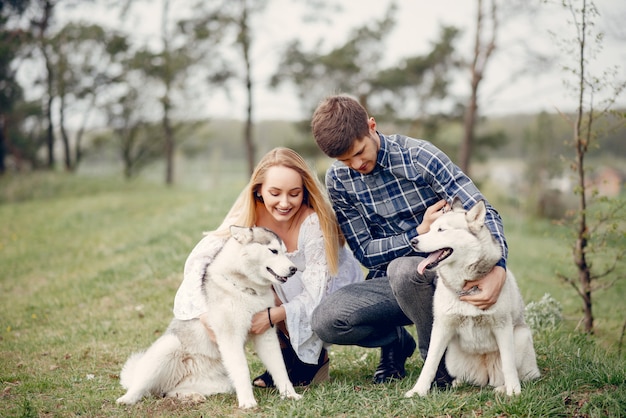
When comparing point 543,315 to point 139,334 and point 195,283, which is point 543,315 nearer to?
point 195,283

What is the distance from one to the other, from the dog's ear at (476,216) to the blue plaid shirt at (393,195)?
245 mm

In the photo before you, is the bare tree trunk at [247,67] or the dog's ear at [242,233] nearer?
the dog's ear at [242,233]

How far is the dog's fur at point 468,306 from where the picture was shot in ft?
10.1

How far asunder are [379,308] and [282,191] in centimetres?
98

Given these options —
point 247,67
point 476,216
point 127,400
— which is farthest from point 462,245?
point 247,67

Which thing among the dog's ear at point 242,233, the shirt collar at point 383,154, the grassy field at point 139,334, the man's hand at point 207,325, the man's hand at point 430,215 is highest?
the shirt collar at point 383,154

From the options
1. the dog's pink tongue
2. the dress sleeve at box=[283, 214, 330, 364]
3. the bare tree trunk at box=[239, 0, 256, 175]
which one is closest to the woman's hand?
the dress sleeve at box=[283, 214, 330, 364]

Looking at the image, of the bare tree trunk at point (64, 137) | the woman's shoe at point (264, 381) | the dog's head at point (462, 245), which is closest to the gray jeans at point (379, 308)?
the dog's head at point (462, 245)

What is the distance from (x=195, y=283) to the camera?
11.8 feet

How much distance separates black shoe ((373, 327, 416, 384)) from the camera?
377cm

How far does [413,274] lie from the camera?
3.34 m

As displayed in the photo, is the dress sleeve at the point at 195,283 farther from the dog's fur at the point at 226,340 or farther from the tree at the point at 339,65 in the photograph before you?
the tree at the point at 339,65

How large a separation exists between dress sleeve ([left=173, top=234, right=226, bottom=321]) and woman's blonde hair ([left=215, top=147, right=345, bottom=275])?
0.13 m

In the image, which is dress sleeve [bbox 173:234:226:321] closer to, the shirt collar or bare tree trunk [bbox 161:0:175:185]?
the shirt collar
